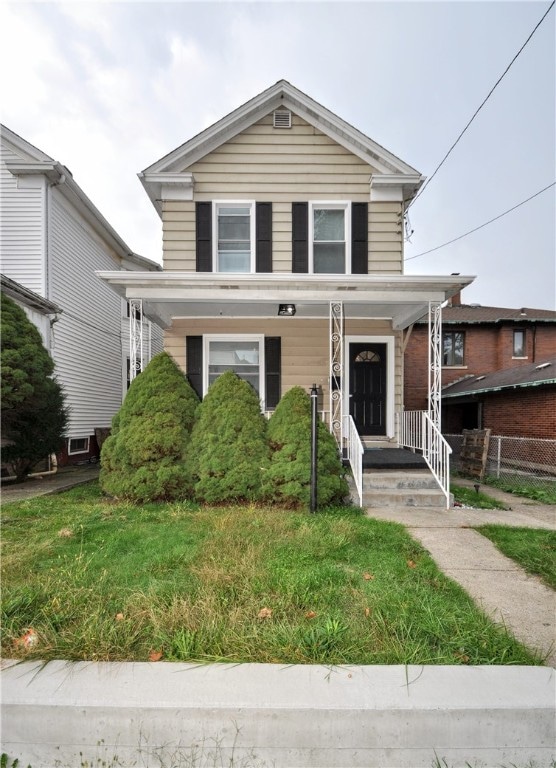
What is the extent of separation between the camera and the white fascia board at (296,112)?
7656mm

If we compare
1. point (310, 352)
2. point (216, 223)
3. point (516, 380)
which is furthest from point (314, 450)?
point (516, 380)

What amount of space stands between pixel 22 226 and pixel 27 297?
2484 millimetres

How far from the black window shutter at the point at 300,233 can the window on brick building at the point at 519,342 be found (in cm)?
1384

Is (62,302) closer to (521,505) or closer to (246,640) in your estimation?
(246,640)

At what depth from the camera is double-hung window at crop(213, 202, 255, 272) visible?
7.92 m

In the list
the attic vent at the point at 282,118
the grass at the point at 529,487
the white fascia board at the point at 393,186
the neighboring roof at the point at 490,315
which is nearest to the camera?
the grass at the point at 529,487

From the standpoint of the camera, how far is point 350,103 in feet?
43.0

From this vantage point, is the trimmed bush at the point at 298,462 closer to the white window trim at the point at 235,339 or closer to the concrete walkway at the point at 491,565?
the concrete walkway at the point at 491,565

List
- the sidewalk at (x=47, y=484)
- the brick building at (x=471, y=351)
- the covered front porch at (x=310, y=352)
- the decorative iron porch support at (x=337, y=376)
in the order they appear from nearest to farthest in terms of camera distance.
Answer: the sidewalk at (x=47, y=484) < the decorative iron porch support at (x=337, y=376) < the covered front porch at (x=310, y=352) < the brick building at (x=471, y=351)

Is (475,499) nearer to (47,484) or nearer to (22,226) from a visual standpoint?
(47,484)

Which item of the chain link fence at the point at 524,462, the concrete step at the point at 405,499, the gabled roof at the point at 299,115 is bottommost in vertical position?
the chain link fence at the point at 524,462

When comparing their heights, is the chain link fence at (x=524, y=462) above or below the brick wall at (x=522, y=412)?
below

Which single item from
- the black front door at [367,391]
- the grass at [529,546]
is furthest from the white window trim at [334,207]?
the grass at [529,546]

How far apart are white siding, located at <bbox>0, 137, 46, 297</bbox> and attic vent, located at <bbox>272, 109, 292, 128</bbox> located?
596cm
